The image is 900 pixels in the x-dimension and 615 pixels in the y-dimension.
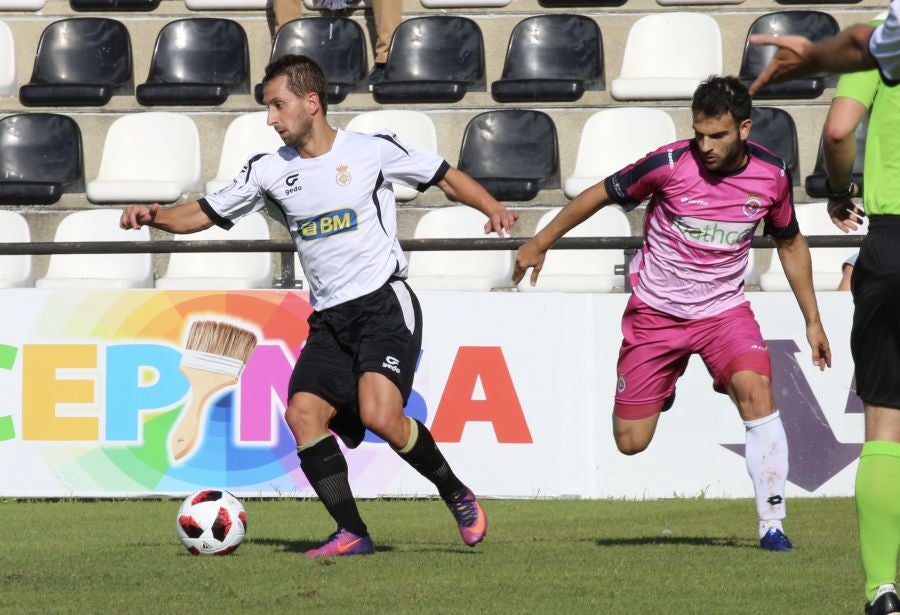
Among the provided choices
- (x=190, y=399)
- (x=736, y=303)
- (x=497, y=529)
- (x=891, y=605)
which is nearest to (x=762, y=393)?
(x=736, y=303)

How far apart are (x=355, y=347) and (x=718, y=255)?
72.4 inches

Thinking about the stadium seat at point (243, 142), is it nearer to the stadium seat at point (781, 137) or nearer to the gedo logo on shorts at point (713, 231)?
the stadium seat at point (781, 137)

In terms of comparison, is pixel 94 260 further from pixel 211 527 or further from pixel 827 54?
pixel 827 54

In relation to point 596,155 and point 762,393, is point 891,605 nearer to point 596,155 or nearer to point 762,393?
point 762,393

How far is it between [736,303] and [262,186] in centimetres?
243

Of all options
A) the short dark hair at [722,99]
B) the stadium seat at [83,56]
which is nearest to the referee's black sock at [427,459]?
the short dark hair at [722,99]

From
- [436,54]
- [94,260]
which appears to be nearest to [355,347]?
[94,260]

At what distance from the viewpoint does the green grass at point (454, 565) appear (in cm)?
545

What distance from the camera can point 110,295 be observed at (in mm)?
10008

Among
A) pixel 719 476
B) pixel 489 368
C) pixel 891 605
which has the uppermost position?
pixel 891 605

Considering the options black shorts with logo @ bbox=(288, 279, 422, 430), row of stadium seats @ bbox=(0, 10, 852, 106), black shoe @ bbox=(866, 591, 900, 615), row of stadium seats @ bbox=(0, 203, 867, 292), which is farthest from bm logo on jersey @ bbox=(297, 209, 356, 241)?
row of stadium seats @ bbox=(0, 10, 852, 106)

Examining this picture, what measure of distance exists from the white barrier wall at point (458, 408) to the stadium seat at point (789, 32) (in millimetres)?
3820

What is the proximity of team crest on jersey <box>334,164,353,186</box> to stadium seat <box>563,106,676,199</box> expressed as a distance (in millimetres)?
5596

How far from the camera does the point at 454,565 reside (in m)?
6.47
